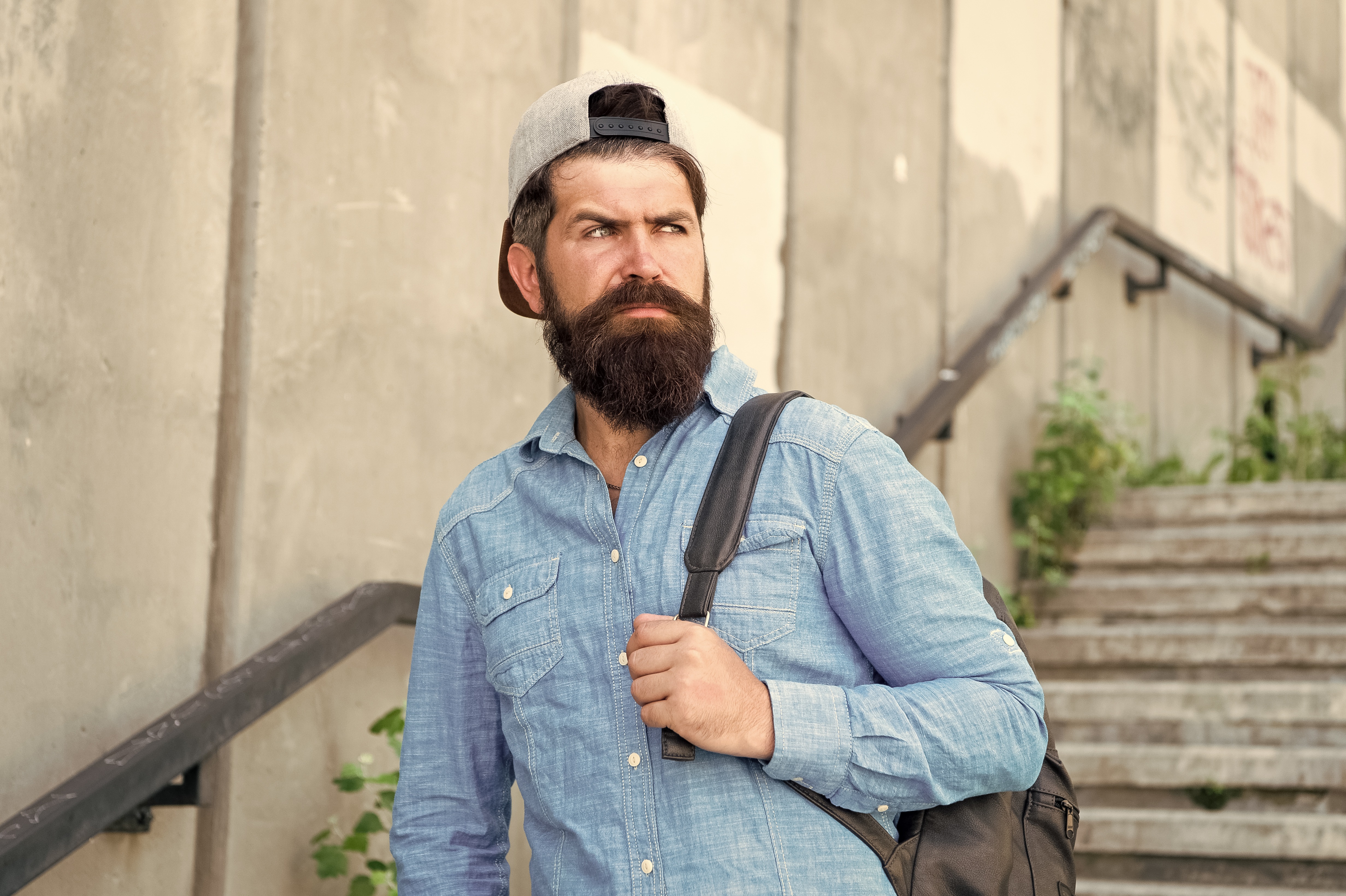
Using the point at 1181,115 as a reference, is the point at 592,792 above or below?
below

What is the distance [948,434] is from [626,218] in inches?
143

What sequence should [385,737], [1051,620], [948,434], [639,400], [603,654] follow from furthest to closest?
[1051,620]
[948,434]
[385,737]
[639,400]
[603,654]

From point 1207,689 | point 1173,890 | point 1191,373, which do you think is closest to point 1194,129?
point 1191,373

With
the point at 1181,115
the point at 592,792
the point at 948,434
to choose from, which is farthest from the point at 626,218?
the point at 1181,115

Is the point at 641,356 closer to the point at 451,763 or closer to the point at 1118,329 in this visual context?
the point at 451,763

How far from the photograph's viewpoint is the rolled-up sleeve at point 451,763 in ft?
5.43

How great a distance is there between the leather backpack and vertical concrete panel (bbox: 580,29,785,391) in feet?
7.83

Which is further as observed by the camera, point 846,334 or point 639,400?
point 846,334

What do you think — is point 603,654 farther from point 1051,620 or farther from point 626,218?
point 1051,620

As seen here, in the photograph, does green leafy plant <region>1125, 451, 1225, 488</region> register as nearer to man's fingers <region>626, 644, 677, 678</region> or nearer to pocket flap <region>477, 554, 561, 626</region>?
pocket flap <region>477, 554, 561, 626</region>

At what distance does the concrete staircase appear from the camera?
3.63 m

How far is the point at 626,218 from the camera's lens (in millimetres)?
1651

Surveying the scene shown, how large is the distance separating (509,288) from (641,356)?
1.24 feet

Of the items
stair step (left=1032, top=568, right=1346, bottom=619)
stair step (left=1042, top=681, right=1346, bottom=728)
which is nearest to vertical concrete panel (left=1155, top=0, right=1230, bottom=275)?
stair step (left=1032, top=568, right=1346, bottom=619)
